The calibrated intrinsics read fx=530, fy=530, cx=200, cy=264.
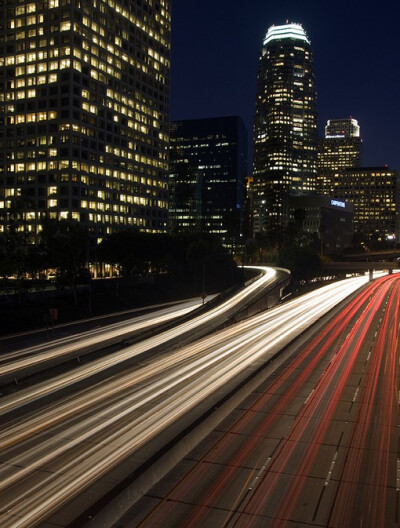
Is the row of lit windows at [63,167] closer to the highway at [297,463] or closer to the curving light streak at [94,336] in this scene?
the curving light streak at [94,336]

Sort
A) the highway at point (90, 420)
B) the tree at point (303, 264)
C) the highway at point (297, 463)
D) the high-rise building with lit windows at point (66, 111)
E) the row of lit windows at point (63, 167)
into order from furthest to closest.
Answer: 1. the high-rise building with lit windows at point (66, 111)
2. the row of lit windows at point (63, 167)
3. the tree at point (303, 264)
4. the highway at point (90, 420)
5. the highway at point (297, 463)

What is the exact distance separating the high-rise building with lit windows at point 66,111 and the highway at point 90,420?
102 meters

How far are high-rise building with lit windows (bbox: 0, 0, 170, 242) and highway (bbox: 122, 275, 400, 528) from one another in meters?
111

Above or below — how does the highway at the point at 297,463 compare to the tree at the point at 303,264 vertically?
below

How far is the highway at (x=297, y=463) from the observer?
1552 centimetres

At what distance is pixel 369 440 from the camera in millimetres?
21984

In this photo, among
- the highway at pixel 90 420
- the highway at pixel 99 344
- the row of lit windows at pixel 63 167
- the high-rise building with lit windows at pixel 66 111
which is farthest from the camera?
the high-rise building with lit windows at pixel 66 111

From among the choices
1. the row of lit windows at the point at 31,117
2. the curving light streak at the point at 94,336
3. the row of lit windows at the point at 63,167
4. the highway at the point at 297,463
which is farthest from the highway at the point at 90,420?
the row of lit windows at the point at 31,117

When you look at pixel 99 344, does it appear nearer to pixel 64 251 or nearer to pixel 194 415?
pixel 194 415

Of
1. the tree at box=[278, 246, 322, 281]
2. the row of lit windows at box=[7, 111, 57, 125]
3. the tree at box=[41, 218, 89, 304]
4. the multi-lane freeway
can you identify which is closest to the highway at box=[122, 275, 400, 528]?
the multi-lane freeway

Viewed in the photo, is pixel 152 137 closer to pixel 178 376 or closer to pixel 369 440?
pixel 178 376

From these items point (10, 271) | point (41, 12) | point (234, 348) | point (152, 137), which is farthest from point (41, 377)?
point (152, 137)

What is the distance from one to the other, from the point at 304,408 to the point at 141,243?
87997mm

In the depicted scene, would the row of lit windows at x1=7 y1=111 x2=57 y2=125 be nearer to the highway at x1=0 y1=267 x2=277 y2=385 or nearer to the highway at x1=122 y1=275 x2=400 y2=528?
the highway at x1=0 y1=267 x2=277 y2=385
